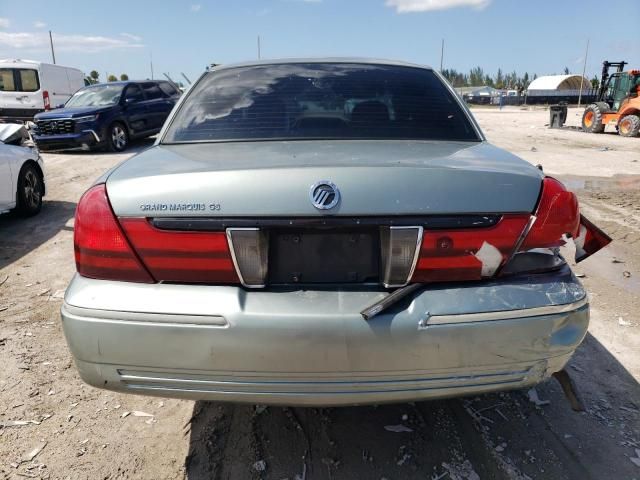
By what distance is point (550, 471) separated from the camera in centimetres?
222

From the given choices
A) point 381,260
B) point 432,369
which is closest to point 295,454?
point 432,369

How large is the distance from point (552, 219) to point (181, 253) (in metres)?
1.40

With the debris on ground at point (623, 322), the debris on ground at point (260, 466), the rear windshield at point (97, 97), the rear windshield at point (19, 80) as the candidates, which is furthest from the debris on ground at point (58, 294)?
the rear windshield at point (19, 80)

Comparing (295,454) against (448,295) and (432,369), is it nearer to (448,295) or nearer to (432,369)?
(432,369)

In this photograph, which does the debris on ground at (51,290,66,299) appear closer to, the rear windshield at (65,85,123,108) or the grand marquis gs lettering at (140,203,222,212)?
the grand marquis gs lettering at (140,203,222,212)

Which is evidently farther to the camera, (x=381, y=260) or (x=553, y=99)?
(x=553, y=99)

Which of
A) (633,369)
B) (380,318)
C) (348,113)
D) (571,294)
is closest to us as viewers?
(380,318)

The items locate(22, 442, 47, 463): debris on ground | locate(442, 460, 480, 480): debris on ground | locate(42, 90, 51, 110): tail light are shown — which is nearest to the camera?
locate(442, 460, 480, 480): debris on ground

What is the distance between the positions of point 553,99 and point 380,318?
3112 inches

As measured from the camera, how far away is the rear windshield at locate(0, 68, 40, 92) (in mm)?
17125

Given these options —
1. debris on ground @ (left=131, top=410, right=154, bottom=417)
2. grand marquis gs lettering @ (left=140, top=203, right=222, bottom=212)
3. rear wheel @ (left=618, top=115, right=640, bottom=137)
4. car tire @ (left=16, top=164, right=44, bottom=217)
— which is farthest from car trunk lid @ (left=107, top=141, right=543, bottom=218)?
rear wheel @ (left=618, top=115, right=640, bottom=137)

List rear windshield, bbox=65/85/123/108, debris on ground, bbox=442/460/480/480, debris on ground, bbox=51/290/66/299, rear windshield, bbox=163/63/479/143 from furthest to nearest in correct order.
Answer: rear windshield, bbox=65/85/123/108
debris on ground, bbox=51/290/66/299
rear windshield, bbox=163/63/479/143
debris on ground, bbox=442/460/480/480

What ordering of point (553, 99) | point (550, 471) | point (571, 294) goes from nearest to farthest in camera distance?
point (571, 294)
point (550, 471)
point (553, 99)

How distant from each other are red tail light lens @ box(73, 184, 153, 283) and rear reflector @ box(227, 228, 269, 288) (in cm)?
36
